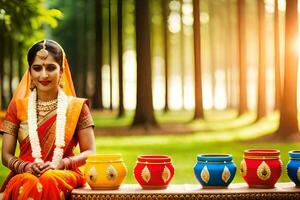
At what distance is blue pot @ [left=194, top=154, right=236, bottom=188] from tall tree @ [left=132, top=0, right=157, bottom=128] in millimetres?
14497

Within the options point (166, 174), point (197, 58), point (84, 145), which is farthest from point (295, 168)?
point (197, 58)

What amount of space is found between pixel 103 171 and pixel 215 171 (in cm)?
77

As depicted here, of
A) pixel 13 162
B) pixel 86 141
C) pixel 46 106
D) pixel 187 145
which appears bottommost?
pixel 187 145

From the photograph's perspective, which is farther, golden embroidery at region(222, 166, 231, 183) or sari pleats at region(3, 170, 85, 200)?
golden embroidery at region(222, 166, 231, 183)

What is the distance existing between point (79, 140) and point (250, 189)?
1.30 meters

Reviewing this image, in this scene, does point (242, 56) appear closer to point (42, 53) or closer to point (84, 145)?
point (84, 145)

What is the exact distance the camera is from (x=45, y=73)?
5242 millimetres

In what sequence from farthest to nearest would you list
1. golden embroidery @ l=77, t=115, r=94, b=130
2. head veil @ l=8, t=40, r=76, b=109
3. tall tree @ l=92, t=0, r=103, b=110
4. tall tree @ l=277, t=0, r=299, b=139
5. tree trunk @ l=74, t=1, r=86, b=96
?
tree trunk @ l=74, t=1, r=86, b=96
tall tree @ l=92, t=0, r=103, b=110
tall tree @ l=277, t=0, r=299, b=139
head veil @ l=8, t=40, r=76, b=109
golden embroidery @ l=77, t=115, r=94, b=130

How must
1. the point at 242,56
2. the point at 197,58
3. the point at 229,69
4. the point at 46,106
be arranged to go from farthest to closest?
the point at 229,69 → the point at 242,56 → the point at 197,58 → the point at 46,106

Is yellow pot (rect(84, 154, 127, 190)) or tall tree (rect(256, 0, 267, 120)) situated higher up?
tall tree (rect(256, 0, 267, 120))

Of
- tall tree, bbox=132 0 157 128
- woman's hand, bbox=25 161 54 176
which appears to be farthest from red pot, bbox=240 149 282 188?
tall tree, bbox=132 0 157 128

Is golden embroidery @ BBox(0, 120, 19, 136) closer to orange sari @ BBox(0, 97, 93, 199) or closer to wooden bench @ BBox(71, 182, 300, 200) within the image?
orange sari @ BBox(0, 97, 93, 199)

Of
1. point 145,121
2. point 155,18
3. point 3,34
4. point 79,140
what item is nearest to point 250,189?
point 79,140

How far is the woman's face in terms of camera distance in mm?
5258
